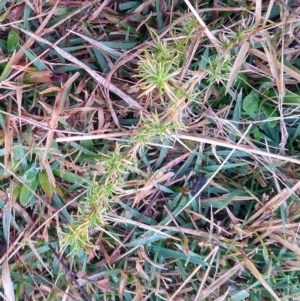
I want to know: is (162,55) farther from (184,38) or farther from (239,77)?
(239,77)

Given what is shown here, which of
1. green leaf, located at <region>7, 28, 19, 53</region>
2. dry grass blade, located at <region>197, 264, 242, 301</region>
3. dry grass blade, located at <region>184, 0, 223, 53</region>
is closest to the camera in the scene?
dry grass blade, located at <region>184, 0, 223, 53</region>

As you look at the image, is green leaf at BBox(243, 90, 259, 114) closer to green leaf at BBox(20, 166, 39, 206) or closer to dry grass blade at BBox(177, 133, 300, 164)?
dry grass blade at BBox(177, 133, 300, 164)

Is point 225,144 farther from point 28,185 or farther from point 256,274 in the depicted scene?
point 28,185

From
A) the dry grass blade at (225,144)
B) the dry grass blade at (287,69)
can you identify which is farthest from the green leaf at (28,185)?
the dry grass blade at (287,69)

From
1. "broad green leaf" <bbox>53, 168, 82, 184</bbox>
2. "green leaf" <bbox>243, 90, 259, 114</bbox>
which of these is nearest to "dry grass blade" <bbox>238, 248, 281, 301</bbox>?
"green leaf" <bbox>243, 90, 259, 114</bbox>

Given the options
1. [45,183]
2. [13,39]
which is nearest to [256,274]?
[45,183]
